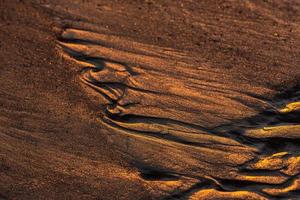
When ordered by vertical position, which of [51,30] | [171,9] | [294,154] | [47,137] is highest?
[171,9]

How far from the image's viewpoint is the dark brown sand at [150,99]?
2.78 m

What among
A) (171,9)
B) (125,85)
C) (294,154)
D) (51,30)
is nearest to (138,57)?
(125,85)

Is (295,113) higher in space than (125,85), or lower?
higher

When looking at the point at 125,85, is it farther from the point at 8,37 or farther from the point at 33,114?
the point at 8,37

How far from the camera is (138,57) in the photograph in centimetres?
280

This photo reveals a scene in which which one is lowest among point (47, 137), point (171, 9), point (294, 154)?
point (47, 137)

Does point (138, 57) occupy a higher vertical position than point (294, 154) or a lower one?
higher

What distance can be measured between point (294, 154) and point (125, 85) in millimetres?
1366

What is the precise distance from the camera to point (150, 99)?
281 cm

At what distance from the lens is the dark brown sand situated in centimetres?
278

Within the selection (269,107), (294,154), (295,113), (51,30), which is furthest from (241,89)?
(51,30)

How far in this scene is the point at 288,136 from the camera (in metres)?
2.78

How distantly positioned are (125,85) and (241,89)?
0.87 metres

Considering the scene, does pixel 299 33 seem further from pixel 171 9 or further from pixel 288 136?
pixel 171 9
